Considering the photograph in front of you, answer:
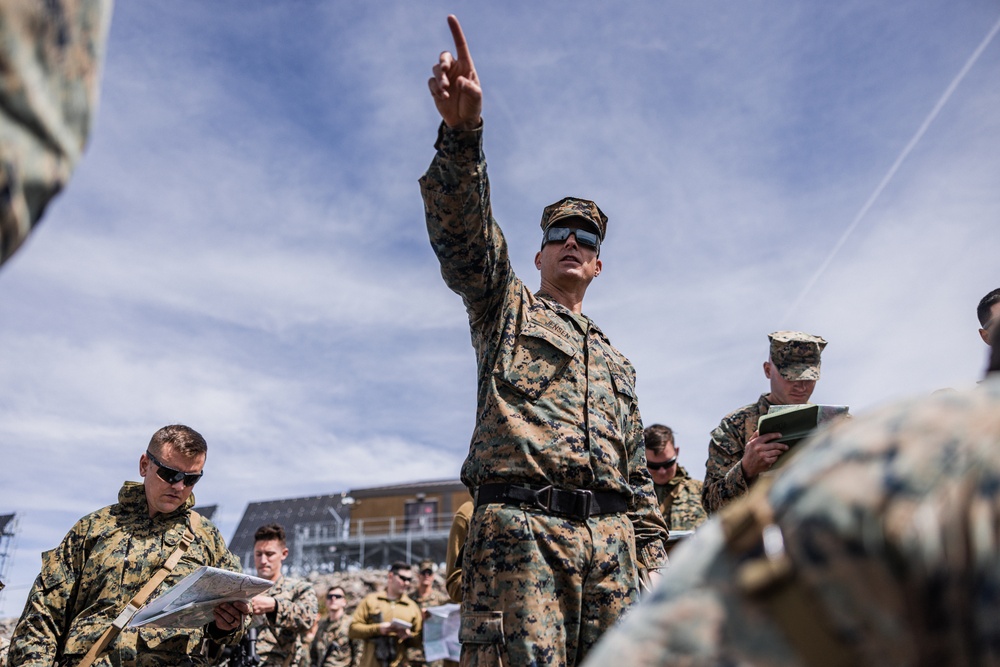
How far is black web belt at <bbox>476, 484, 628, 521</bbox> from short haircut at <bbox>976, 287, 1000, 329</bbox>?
267cm

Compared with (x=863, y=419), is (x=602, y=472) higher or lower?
higher

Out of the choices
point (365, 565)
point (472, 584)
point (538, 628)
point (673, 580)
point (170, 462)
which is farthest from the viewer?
point (365, 565)

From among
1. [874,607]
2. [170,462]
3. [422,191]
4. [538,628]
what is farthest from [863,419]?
[170,462]

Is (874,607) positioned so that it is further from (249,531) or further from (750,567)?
(249,531)

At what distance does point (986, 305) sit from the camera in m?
4.57

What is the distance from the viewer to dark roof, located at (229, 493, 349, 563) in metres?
45.8

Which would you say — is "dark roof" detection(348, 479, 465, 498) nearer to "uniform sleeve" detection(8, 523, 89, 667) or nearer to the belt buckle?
"uniform sleeve" detection(8, 523, 89, 667)

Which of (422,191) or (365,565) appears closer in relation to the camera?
(422,191)

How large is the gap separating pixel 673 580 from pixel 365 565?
46.3 meters

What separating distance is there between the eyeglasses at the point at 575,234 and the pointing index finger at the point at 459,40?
1350mm

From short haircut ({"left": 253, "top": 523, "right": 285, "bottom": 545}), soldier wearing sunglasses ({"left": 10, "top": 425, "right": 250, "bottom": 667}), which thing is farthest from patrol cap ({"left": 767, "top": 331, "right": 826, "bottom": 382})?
short haircut ({"left": 253, "top": 523, "right": 285, "bottom": 545})

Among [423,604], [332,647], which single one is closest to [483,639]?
[423,604]

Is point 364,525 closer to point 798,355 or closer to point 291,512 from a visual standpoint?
point 291,512

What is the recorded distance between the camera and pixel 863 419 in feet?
3.16
